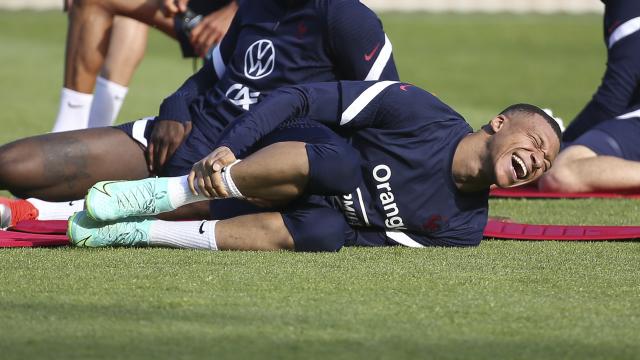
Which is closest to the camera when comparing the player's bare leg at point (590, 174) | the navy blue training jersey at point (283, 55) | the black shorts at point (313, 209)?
the black shorts at point (313, 209)

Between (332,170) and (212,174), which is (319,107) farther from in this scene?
(212,174)

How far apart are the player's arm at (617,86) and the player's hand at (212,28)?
2.05 m

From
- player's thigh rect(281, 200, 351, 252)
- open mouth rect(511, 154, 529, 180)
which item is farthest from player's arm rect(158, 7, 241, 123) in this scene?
open mouth rect(511, 154, 529, 180)

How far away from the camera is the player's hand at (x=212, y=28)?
578 cm

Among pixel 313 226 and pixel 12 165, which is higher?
pixel 313 226

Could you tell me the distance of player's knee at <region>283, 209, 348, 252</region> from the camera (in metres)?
3.93

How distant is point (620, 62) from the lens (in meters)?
6.08

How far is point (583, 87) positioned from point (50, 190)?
26.6 feet

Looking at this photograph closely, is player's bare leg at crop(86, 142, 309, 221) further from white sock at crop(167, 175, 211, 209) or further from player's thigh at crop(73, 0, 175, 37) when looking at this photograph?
player's thigh at crop(73, 0, 175, 37)

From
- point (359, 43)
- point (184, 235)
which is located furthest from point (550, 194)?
point (184, 235)

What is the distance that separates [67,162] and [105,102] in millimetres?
1803

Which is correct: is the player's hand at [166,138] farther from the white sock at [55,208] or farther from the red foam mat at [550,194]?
the red foam mat at [550,194]

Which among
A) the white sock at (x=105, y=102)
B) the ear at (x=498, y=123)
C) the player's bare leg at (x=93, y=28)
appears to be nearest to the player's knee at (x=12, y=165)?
the player's bare leg at (x=93, y=28)

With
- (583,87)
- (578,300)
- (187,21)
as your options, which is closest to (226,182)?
(578,300)
